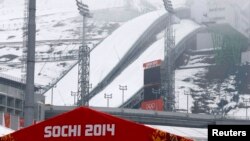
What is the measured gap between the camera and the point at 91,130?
10406 mm

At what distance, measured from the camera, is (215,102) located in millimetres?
139375

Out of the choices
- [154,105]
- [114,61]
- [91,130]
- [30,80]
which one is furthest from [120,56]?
[91,130]

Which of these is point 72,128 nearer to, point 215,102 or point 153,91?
point 153,91

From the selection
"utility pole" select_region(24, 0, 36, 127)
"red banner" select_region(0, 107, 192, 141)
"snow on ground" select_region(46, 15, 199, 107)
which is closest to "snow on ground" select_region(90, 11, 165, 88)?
"snow on ground" select_region(46, 15, 199, 107)

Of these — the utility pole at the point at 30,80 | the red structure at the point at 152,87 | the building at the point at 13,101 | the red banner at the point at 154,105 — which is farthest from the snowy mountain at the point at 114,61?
the utility pole at the point at 30,80

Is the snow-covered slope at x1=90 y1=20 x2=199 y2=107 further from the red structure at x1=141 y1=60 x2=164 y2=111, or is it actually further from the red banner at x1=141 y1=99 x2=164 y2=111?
the red structure at x1=141 y1=60 x2=164 y2=111

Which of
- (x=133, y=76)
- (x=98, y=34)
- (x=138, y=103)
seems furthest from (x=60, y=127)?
(x=98, y=34)

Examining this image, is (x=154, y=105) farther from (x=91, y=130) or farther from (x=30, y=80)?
(x=91, y=130)

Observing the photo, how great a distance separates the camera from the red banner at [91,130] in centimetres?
1036

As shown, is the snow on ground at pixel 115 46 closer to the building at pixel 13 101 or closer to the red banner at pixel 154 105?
the red banner at pixel 154 105

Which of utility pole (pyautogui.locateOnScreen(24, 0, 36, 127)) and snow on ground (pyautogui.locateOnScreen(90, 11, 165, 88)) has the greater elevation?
snow on ground (pyautogui.locateOnScreen(90, 11, 165, 88))

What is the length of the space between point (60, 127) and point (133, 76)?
133973mm

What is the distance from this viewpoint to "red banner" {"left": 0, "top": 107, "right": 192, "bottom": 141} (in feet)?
34.0

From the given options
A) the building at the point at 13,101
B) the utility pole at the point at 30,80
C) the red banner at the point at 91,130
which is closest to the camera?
the red banner at the point at 91,130
